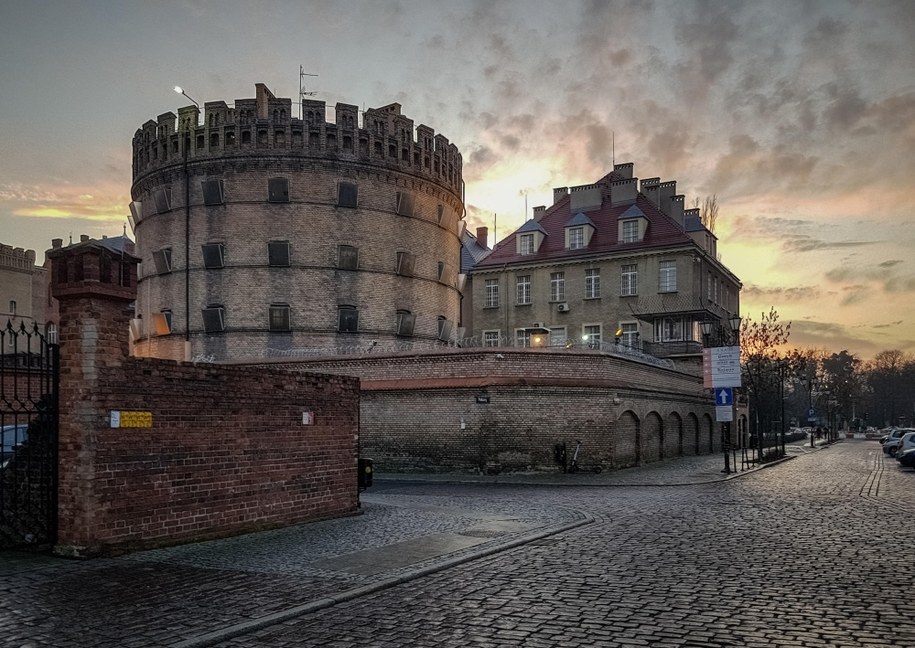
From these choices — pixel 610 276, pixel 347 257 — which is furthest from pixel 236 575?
pixel 610 276

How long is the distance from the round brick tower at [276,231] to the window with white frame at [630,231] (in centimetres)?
1408

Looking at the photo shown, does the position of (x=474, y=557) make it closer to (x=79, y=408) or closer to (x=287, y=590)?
(x=287, y=590)

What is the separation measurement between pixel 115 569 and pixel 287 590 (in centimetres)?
266

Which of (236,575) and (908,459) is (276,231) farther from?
(236,575)

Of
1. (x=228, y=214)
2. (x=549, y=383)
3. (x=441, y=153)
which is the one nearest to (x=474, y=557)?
(x=549, y=383)

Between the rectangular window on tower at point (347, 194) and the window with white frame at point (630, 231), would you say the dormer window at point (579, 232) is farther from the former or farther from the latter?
the rectangular window on tower at point (347, 194)

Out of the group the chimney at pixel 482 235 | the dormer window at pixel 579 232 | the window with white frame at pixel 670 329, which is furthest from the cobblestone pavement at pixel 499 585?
the chimney at pixel 482 235

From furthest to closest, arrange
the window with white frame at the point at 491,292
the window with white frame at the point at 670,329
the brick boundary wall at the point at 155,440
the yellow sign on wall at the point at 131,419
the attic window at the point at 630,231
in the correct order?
1. the window with white frame at the point at 491,292
2. the attic window at the point at 630,231
3. the window with white frame at the point at 670,329
4. the yellow sign on wall at the point at 131,419
5. the brick boundary wall at the point at 155,440

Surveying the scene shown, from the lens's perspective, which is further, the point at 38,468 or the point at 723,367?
the point at 723,367

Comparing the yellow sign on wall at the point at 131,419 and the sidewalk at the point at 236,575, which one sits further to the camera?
the yellow sign on wall at the point at 131,419

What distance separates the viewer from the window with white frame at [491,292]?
174 feet

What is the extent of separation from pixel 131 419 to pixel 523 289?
4179cm

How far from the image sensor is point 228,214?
41531 mm

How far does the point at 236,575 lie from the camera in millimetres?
9898
